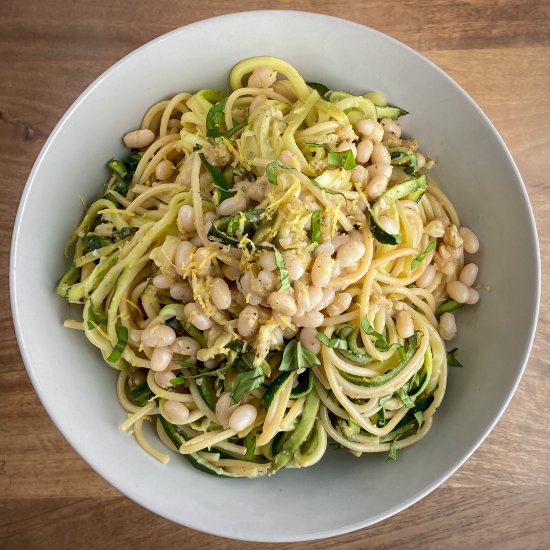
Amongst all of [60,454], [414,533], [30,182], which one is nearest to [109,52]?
[30,182]

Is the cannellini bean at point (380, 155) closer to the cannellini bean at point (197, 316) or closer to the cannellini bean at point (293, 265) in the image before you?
the cannellini bean at point (293, 265)

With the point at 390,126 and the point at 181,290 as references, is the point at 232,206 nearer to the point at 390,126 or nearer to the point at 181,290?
A: the point at 181,290

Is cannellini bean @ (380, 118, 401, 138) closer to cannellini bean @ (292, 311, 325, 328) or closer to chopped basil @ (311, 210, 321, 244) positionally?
chopped basil @ (311, 210, 321, 244)

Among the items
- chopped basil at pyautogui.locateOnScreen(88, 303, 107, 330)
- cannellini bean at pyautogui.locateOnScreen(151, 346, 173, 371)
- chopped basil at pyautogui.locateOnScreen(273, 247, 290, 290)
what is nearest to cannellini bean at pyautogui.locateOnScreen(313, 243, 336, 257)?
chopped basil at pyautogui.locateOnScreen(273, 247, 290, 290)

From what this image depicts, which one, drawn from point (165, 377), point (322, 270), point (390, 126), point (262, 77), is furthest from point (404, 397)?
point (262, 77)

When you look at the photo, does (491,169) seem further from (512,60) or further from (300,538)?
(300,538)
